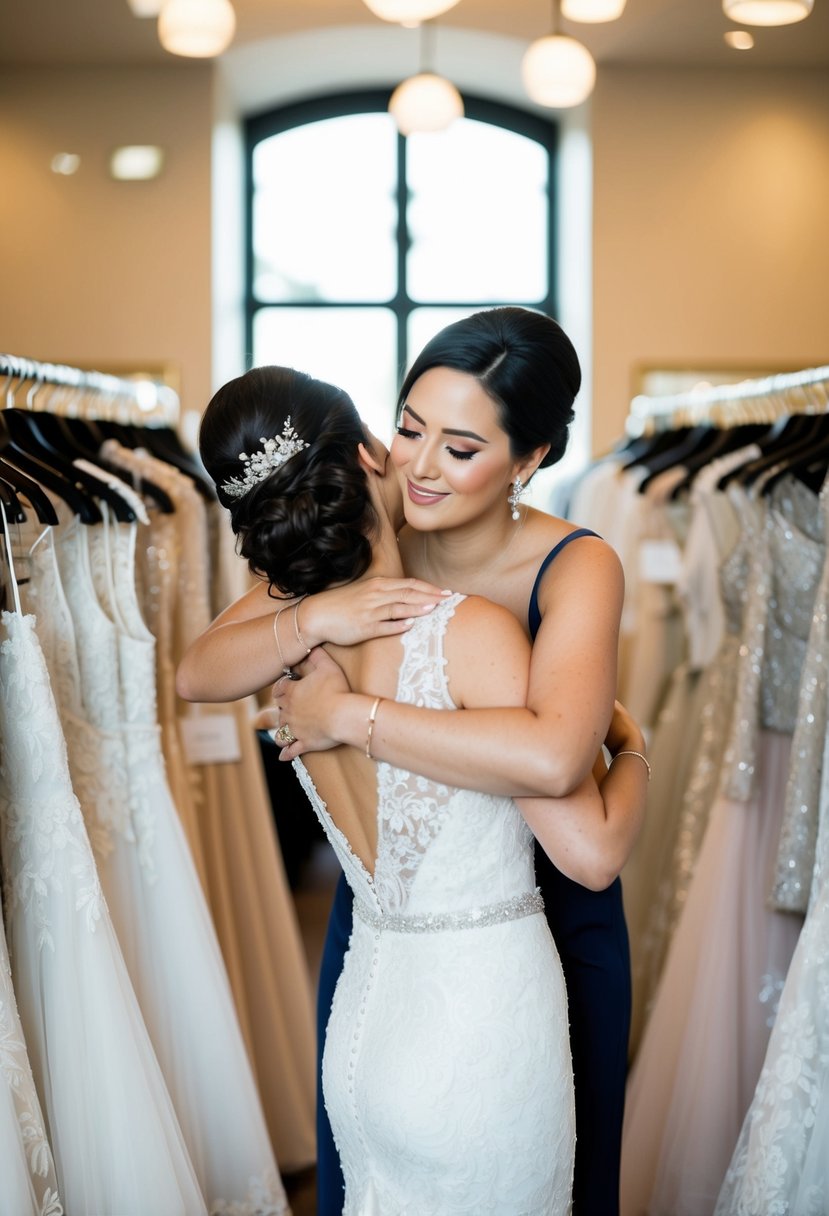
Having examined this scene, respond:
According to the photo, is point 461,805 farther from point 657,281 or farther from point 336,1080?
point 657,281

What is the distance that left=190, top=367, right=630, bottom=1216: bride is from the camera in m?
1.46

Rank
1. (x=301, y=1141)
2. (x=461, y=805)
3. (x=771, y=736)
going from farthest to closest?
(x=301, y=1141)
(x=771, y=736)
(x=461, y=805)

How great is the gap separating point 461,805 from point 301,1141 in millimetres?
1933

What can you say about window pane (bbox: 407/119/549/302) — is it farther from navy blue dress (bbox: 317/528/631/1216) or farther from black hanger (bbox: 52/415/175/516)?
navy blue dress (bbox: 317/528/631/1216)

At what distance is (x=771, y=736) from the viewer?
2.83 m

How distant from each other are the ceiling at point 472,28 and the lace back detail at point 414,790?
217 inches

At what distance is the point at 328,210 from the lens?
7762 millimetres

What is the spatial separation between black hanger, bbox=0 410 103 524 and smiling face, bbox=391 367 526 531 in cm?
88

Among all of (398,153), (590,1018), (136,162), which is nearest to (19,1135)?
(590,1018)

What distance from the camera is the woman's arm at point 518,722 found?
55.3 inches

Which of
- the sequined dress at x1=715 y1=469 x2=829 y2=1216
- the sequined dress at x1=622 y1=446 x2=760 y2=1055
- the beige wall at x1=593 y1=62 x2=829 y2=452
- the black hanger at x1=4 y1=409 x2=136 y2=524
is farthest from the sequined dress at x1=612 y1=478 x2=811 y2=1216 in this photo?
the beige wall at x1=593 y1=62 x2=829 y2=452

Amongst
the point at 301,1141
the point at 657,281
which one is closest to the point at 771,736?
the point at 301,1141

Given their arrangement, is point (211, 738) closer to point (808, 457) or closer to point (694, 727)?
point (694, 727)

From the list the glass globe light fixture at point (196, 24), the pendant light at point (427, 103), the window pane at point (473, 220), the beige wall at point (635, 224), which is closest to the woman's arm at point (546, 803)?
the glass globe light fixture at point (196, 24)
